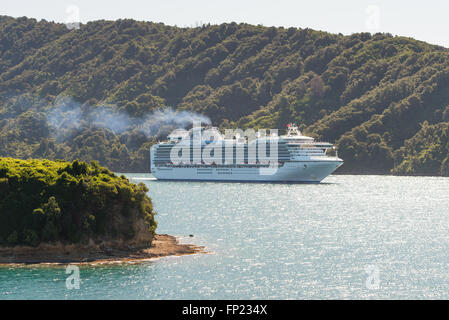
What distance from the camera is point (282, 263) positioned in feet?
165

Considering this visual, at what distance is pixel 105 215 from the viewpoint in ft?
166

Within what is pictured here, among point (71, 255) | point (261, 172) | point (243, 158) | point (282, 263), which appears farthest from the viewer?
point (243, 158)

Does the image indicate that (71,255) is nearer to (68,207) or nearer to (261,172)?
(68,207)

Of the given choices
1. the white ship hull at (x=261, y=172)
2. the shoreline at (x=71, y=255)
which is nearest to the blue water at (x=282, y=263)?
the shoreline at (x=71, y=255)

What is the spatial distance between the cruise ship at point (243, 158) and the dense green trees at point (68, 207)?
96.7 metres

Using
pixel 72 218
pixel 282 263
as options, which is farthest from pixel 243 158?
pixel 72 218

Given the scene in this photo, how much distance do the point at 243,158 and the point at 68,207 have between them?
4538 inches

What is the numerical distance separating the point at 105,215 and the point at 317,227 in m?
28.2

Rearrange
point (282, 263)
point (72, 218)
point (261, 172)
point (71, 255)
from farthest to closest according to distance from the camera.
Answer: point (261, 172) < point (282, 263) < point (72, 218) < point (71, 255)

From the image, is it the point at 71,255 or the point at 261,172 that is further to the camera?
the point at 261,172

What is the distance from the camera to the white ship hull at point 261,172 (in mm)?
146500

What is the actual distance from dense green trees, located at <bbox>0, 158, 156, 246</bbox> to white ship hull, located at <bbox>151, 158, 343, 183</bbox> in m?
95.7

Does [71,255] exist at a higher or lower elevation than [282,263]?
higher
